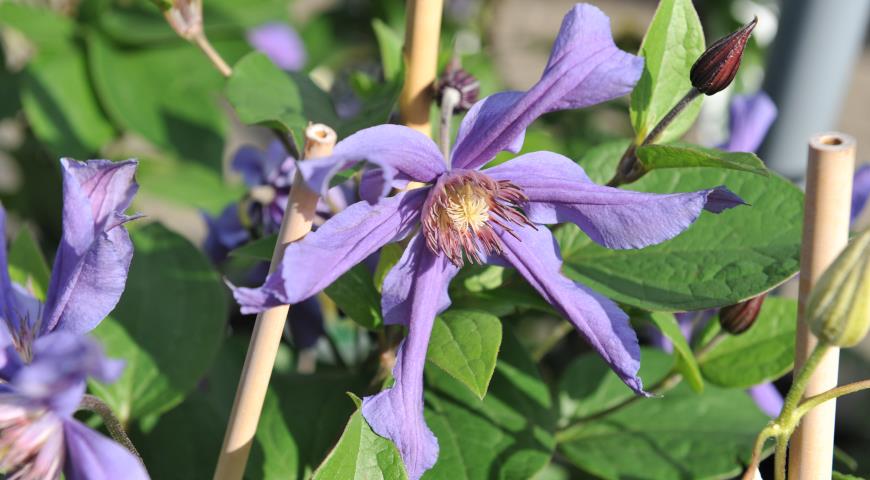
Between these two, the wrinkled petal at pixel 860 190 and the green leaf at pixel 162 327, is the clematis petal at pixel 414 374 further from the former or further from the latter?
the wrinkled petal at pixel 860 190

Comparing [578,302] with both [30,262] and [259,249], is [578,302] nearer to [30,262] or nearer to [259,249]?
[259,249]

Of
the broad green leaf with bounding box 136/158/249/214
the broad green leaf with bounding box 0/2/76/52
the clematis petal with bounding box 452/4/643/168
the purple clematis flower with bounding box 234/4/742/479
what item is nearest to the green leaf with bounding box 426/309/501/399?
the purple clematis flower with bounding box 234/4/742/479

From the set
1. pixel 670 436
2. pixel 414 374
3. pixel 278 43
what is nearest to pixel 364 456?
pixel 414 374

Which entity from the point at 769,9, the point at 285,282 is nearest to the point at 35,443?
the point at 285,282

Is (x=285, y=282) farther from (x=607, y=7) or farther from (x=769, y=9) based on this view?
(x=607, y=7)

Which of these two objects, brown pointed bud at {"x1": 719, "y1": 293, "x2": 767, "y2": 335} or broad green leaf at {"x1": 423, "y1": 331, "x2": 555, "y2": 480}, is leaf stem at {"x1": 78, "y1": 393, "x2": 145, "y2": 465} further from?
brown pointed bud at {"x1": 719, "y1": 293, "x2": 767, "y2": 335}

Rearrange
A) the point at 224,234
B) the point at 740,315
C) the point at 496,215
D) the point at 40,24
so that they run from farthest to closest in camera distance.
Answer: the point at 40,24, the point at 224,234, the point at 740,315, the point at 496,215
